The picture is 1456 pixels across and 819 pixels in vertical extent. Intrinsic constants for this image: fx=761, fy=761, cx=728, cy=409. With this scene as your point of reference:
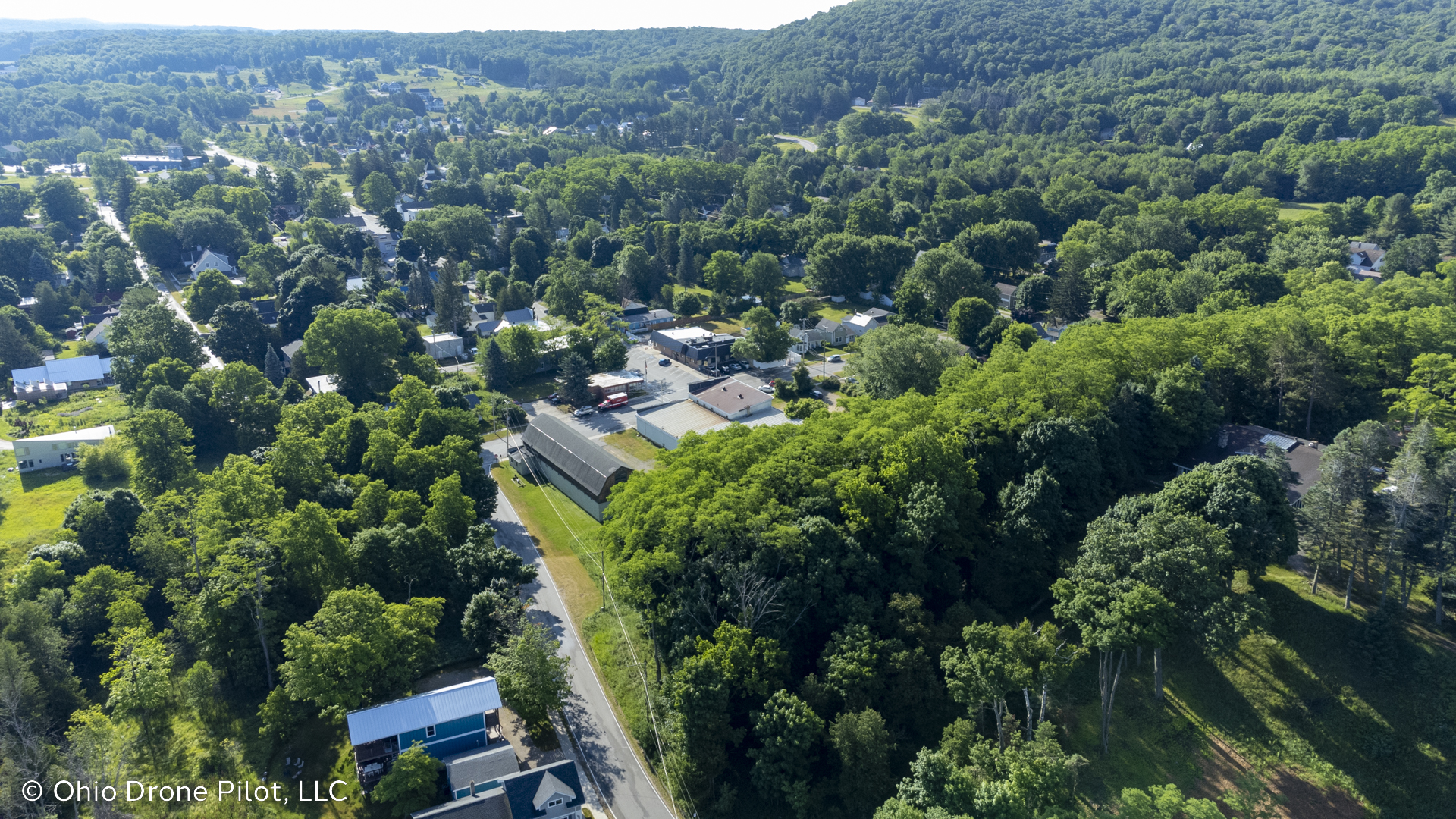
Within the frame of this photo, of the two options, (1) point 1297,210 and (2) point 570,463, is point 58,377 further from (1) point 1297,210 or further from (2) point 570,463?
(1) point 1297,210

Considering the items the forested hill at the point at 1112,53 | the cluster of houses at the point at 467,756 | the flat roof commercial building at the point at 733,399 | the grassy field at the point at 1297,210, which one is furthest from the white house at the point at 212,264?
the grassy field at the point at 1297,210

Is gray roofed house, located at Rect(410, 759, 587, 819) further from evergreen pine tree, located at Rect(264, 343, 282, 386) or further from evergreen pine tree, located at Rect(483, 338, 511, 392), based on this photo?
evergreen pine tree, located at Rect(264, 343, 282, 386)

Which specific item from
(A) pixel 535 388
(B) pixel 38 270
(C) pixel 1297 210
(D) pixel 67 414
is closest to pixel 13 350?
(D) pixel 67 414

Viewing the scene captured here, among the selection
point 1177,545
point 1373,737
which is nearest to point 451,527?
point 1177,545

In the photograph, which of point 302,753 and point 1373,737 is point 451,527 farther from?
point 1373,737

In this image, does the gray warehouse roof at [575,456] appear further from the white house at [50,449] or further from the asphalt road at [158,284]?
the white house at [50,449]

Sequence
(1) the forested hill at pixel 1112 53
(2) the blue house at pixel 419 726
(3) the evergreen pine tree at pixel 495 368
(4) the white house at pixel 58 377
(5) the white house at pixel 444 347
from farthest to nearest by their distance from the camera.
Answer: (1) the forested hill at pixel 1112 53, (5) the white house at pixel 444 347, (3) the evergreen pine tree at pixel 495 368, (4) the white house at pixel 58 377, (2) the blue house at pixel 419 726
